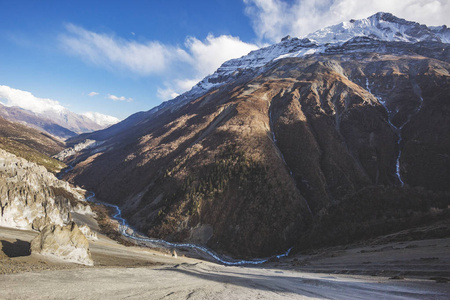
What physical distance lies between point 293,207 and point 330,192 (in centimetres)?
1814

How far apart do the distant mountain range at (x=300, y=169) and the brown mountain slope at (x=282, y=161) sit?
36cm

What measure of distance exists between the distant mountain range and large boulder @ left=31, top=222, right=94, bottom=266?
36497mm

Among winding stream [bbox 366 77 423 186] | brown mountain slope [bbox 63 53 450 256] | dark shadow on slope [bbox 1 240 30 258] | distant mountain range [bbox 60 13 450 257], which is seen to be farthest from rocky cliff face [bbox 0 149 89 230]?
winding stream [bbox 366 77 423 186]

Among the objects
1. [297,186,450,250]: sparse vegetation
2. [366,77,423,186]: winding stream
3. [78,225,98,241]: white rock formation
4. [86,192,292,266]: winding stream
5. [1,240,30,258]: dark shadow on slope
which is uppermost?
[366,77,423,186]: winding stream

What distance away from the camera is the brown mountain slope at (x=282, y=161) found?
54.9 metres

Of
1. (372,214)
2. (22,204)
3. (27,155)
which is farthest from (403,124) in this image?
(27,155)

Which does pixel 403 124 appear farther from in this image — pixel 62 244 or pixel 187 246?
pixel 62 244

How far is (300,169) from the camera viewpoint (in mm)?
70938

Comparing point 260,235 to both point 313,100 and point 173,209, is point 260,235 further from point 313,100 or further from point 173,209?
point 313,100

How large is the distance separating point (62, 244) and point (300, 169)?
67197 millimetres

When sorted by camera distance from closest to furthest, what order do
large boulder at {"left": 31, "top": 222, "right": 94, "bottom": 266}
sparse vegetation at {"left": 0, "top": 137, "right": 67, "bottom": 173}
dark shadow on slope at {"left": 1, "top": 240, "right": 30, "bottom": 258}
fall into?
dark shadow on slope at {"left": 1, "top": 240, "right": 30, "bottom": 258}, large boulder at {"left": 31, "top": 222, "right": 94, "bottom": 266}, sparse vegetation at {"left": 0, "top": 137, "right": 67, "bottom": 173}

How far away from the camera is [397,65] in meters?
130

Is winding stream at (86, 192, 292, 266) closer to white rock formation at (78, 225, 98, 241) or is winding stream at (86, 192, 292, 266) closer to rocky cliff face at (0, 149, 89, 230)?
rocky cliff face at (0, 149, 89, 230)

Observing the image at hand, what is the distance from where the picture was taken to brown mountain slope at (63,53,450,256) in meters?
54.9
